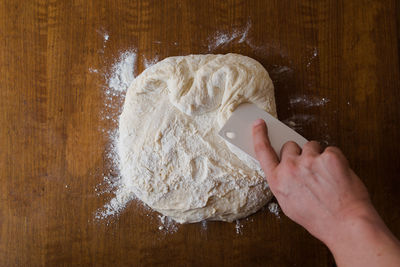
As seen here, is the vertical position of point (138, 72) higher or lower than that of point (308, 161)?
higher

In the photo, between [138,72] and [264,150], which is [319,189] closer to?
[264,150]

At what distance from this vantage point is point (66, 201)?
1236 millimetres

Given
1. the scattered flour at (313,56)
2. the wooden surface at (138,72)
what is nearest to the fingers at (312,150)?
the wooden surface at (138,72)

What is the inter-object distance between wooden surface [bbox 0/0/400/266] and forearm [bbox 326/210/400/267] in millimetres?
515

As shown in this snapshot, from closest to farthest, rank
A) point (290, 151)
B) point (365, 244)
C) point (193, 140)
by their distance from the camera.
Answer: point (365, 244)
point (290, 151)
point (193, 140)

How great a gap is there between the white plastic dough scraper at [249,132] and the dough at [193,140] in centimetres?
7

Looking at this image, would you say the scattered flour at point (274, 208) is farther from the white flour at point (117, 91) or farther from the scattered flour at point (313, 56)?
the scattered flour at point (313, 56)

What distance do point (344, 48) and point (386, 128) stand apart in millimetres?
368

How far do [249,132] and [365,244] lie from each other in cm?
44

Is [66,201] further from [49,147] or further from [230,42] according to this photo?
[230,42]

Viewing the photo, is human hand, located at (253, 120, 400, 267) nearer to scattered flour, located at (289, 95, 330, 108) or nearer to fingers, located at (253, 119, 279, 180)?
fingers, located at (253, 119, 279, 180)

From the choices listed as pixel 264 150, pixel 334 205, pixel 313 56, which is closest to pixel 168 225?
pixel 264 150

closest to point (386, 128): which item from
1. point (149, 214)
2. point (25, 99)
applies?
point (149, 214)

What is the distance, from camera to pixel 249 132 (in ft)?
3.13
